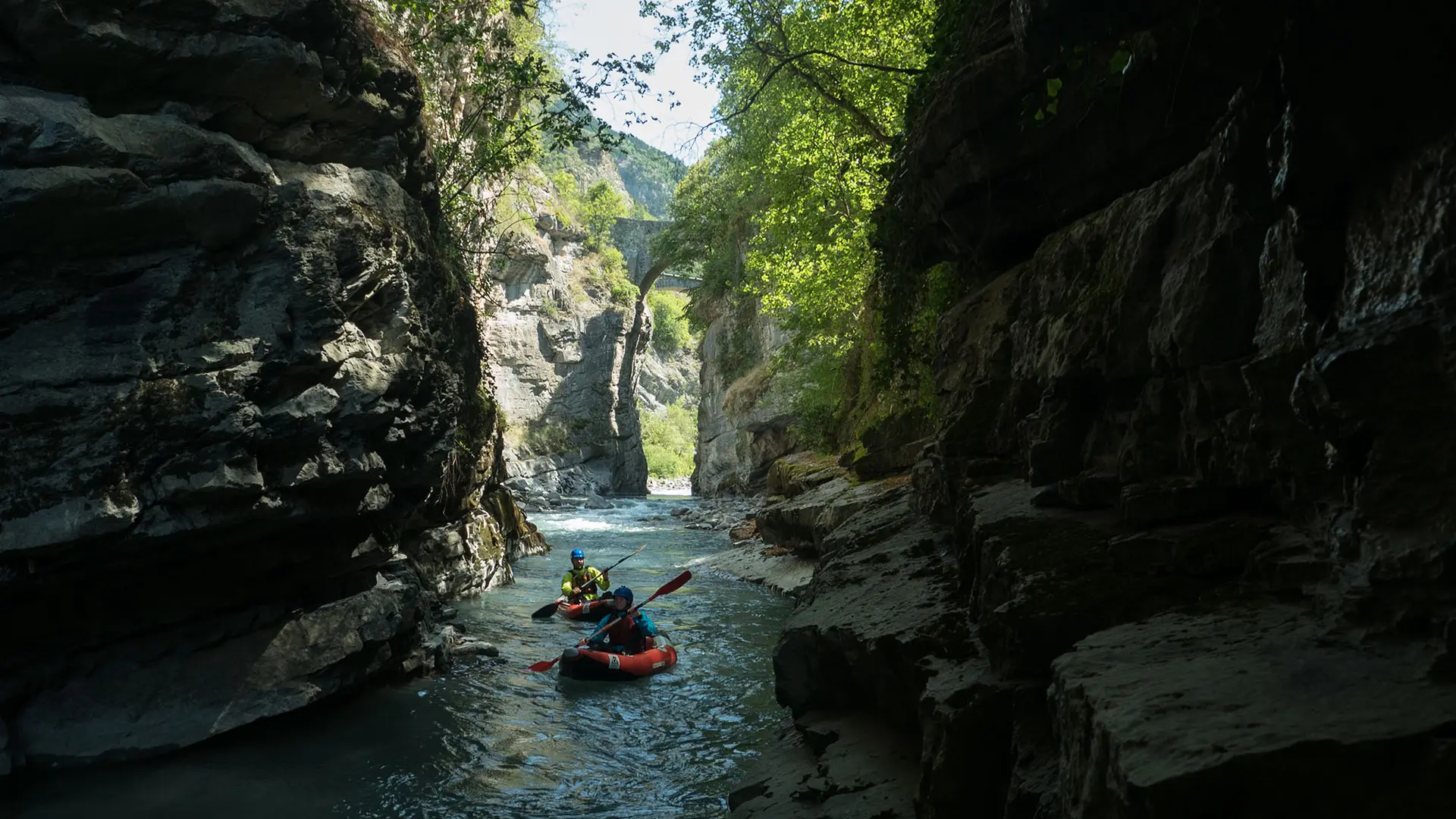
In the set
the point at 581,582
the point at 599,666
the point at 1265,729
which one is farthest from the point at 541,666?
the point at 1265,729

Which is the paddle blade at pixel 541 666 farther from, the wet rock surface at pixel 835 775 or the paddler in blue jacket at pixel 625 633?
the wet rock surface at pixel 835 775

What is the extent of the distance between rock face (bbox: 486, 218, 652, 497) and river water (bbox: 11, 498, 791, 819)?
2868cm

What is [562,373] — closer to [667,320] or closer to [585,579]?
[585,579]

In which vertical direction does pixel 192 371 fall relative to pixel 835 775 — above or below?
above

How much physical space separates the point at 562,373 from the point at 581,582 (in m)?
31.0

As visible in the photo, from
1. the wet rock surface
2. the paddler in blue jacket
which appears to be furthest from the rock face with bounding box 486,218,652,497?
the wet rock surface

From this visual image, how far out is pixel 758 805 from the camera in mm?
5250

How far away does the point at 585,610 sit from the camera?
13062mm

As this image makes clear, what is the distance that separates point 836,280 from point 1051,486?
1259 centimetres

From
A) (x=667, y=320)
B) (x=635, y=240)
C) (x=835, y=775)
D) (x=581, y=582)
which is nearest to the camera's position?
(x=835, y=775)

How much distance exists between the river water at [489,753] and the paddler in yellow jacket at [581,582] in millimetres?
1353

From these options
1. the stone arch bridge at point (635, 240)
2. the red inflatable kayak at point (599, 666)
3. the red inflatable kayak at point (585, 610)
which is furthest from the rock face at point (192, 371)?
the stone arch bridge at point (635, 240)

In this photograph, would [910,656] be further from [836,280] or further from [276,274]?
[836,280]

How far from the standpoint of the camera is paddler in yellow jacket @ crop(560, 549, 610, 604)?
13.6 metres
